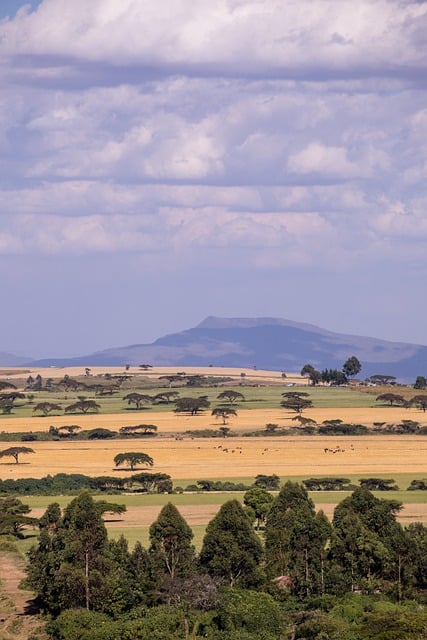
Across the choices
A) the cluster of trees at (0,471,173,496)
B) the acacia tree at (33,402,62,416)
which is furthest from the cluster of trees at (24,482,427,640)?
the acacia tree at (33,402,62,416)

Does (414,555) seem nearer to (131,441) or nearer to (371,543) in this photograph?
(371,543)

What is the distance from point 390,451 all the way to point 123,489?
40.3m

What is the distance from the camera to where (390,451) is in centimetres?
13988

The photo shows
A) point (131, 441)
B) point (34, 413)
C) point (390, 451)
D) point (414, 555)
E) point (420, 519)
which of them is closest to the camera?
point (414, 555)

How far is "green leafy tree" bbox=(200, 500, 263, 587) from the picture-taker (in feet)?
200

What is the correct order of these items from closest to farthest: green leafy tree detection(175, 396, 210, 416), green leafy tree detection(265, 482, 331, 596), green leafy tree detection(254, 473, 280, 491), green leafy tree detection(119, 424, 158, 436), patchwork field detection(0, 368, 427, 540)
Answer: green leafy tree detection(265, 482, 331, 596), patchwork field detection(0, 368, 427, 540), green leafy tree detection(254, 473, 280, 491), green leafy tree detection(119, 424, 158, 436), green leafy tree detection(175, 396, 210, 416)

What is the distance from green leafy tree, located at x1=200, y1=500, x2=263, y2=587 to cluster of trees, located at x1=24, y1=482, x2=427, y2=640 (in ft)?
0.17

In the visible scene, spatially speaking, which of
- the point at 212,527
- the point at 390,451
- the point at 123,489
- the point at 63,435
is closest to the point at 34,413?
the point at 63,435

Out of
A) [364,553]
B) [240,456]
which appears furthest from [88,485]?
[364,553]

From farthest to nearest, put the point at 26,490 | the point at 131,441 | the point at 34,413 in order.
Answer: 1. the point at 34,413
2. the point at 131,441
3. the point at 26,490

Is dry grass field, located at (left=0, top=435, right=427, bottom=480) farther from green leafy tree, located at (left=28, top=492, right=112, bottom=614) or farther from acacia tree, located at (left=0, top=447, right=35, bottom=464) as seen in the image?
green leafy tree, located at (left=28, top=492, right=112, bottom=614)

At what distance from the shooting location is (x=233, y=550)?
6131 centimetres

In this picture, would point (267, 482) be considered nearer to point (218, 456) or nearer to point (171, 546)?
point (218, 456)

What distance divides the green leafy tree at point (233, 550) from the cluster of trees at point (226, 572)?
5 centimetres
